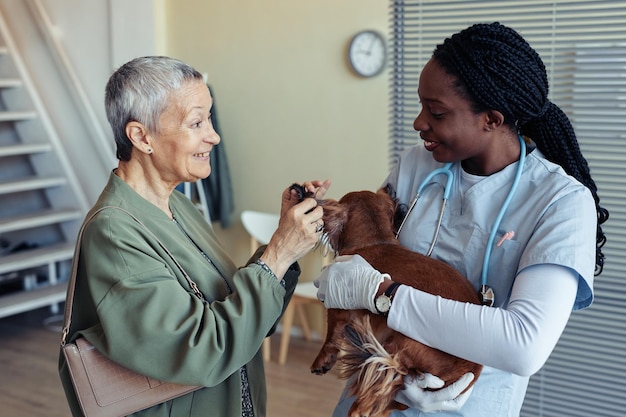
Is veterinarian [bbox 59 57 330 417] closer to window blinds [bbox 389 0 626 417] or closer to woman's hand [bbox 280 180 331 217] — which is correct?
woman's hand [bbox 280 180 331 217]

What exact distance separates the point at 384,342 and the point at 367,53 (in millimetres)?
3392

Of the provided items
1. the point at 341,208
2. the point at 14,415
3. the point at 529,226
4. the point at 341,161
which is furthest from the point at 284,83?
the point at 529,226

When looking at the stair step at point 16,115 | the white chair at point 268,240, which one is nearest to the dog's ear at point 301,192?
the white chair at point 268,240

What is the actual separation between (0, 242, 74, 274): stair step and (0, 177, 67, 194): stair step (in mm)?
446

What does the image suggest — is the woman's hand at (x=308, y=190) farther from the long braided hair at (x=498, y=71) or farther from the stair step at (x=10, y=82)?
the stair step at (x=10, y=82)

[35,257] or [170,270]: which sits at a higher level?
[170,270]

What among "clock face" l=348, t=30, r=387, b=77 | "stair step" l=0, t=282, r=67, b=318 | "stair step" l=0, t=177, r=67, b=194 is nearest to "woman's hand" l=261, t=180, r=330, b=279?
"clock face" l=348, t=30, r=387, b=77

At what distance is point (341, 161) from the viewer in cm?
486

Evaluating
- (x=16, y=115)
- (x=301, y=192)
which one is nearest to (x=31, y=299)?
(x=16, y=115)

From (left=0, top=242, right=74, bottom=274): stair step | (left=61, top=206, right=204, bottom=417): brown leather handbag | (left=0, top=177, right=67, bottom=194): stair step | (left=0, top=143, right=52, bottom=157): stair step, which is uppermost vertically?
(left=61, top=206, right=204, bottom=417): brown leather handbag

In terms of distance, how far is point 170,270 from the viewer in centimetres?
171

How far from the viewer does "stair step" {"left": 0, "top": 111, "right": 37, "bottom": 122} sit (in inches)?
215

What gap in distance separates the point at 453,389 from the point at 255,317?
489 millimetres

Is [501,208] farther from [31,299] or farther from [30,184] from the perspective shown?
[30,184]
